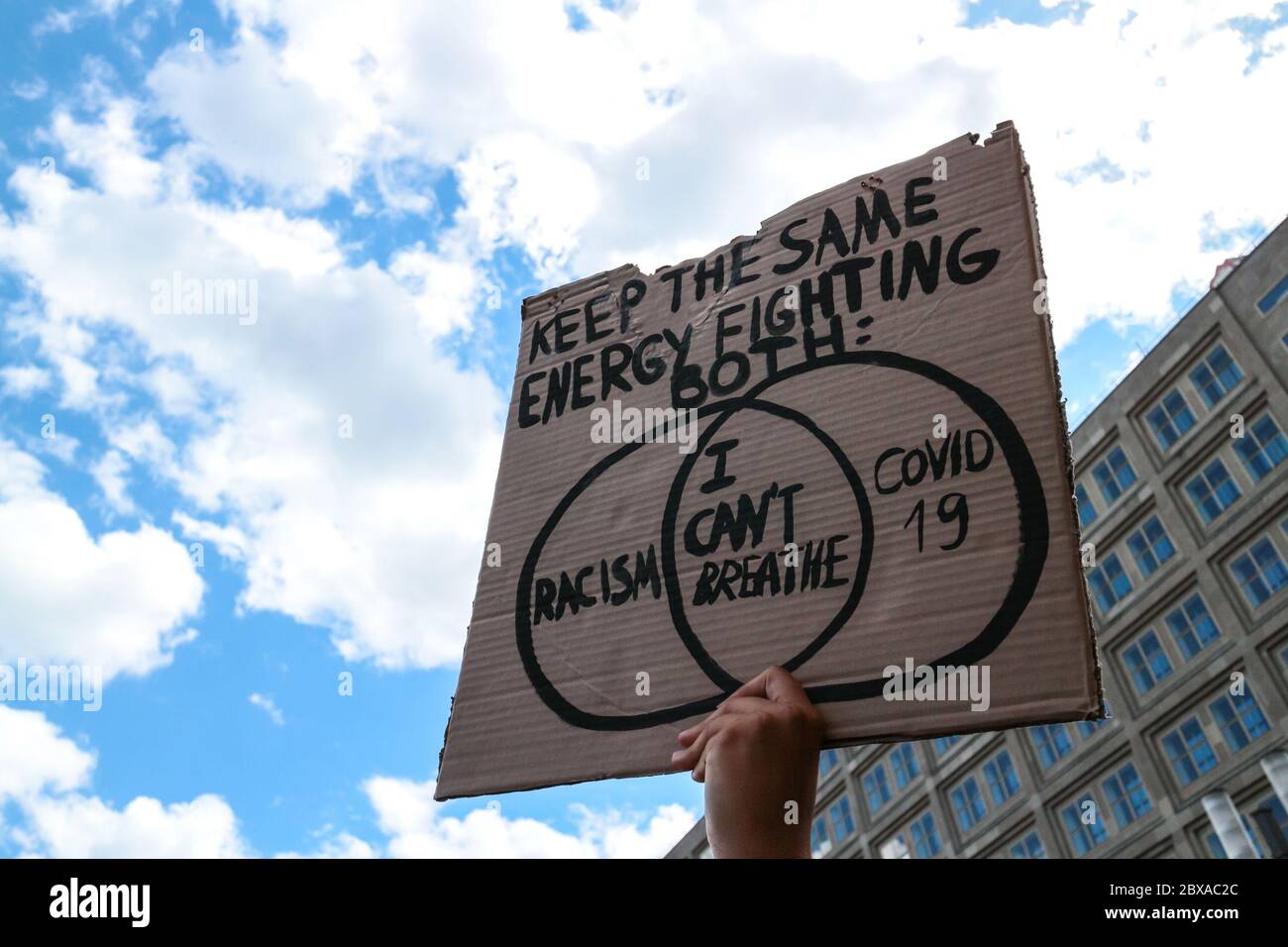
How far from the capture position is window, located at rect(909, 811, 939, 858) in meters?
25.3

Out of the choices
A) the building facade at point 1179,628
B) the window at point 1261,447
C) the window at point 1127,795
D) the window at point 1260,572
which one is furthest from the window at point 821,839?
the window at point 1261,447

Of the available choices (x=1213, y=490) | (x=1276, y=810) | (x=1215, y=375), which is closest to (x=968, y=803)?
(x=1276, y=810)

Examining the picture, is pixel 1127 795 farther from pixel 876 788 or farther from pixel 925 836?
pixel 876 788

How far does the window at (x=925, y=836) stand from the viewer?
25.3 m

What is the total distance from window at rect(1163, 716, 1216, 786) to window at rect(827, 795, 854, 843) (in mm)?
10587

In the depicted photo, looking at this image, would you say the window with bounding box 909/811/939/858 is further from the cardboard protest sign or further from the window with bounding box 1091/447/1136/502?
the cardboard protest sign

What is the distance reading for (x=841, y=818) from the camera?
29.1 meters

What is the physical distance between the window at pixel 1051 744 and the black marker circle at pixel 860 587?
922 inches

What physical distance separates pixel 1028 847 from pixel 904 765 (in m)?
4.76

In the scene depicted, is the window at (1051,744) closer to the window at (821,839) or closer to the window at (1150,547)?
the window at (1150,547)

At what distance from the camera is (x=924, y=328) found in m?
2.04
